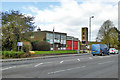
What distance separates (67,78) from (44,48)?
34.6 metres

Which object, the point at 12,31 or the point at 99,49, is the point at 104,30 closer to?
the point at 99,49

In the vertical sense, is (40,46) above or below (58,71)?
above

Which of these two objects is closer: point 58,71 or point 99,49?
point 58,71

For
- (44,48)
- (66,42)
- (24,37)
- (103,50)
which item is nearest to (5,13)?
(24,37)

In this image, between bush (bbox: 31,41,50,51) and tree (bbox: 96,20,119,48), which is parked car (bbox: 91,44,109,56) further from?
tree (bbox: 96,20,119,48)

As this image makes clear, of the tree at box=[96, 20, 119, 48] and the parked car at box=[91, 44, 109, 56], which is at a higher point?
the tree at box=[96, 20, 119, 48]

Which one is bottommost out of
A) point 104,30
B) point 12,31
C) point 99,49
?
point 99,49

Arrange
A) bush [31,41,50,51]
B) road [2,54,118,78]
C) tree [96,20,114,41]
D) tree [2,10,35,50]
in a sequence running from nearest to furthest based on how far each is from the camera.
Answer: road [2,54,118,78] < tree [2,10,35,50] < bush [31,41,50,51] < tree [96,20,114,41]

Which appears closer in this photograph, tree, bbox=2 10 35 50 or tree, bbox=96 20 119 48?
tree, bbox=2 10 35 50

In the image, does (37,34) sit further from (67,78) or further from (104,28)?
(67,78)

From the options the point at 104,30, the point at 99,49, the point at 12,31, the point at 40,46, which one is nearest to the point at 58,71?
the point at 12,31

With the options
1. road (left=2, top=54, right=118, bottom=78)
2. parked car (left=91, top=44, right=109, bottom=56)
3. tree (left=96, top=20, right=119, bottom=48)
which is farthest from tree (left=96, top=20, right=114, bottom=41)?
road (left=2, top=54, right=118, bottom=78)

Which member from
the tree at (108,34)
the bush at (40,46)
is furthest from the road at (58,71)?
the tree at (108,34)

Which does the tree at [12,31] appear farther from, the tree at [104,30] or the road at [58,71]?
the tree at [104,30]
